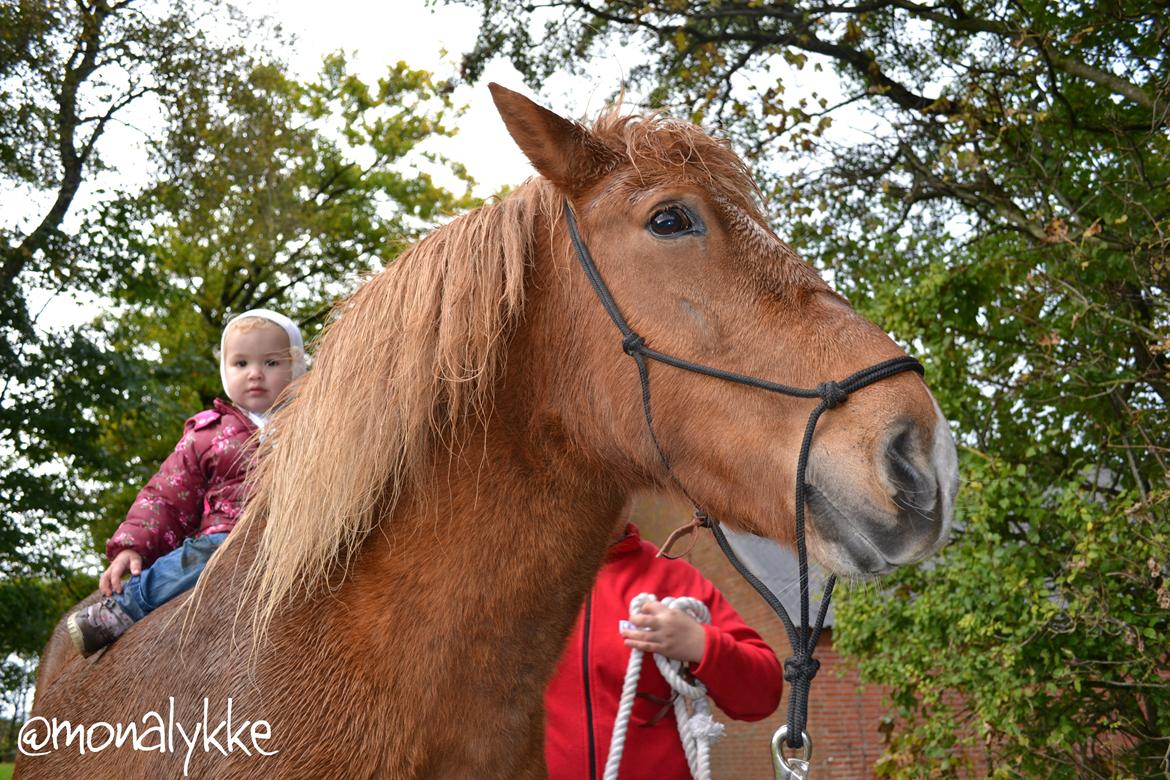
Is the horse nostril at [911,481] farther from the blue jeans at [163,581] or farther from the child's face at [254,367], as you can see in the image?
the child's face at [254,367]

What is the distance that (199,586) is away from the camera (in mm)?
2287

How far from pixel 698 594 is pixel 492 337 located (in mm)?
1376

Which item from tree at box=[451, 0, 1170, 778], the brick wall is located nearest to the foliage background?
tree at box=[451, 0, 1170, 778]

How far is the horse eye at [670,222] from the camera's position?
2.26m

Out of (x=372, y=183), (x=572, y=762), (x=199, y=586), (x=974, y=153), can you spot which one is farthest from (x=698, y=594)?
(x=372, y=183)

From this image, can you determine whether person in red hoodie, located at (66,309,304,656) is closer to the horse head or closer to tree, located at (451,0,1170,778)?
the horse head

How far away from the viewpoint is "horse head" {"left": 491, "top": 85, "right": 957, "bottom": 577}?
1868 millimetres

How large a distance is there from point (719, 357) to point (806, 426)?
28 cm

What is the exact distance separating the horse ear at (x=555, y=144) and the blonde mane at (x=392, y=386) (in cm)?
7

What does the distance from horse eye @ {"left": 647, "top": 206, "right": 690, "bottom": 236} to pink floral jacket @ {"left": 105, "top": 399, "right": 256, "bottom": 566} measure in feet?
4.88

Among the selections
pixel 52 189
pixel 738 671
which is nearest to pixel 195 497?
pixel 738 671

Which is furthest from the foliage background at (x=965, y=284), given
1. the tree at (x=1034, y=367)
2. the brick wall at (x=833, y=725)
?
the brick wall at (x=833, y=725)

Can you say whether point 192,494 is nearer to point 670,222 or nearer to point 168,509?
point 168,509

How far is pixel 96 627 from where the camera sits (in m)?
2.52
